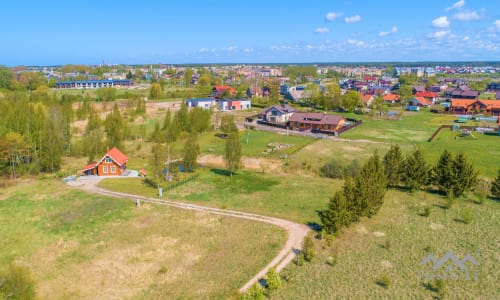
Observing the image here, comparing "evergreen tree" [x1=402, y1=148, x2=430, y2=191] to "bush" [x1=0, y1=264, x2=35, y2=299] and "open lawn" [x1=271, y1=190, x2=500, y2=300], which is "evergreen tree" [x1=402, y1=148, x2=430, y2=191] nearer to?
"open lawn" [x1=271, y1=190, x2=500, y2=300]

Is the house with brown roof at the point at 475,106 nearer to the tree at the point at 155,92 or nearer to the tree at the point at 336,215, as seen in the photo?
the tree at the point at 336,215

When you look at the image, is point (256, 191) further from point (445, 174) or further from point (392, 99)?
point (392, 99)

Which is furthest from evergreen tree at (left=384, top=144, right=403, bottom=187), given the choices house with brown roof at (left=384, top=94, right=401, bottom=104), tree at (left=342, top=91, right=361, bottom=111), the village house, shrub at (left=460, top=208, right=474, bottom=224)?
house with brown roof at (left=384, top=94, right=401, bottom=104)

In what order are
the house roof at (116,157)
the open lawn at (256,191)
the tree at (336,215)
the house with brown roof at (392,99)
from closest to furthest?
the tree at (336,215) → the open lawn at (256,191) → the house roof at (116,157) → the house with brown roof at (392,99)

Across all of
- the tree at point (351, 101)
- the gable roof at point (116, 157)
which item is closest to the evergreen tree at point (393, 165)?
→ the gable roof at point (116, 157)

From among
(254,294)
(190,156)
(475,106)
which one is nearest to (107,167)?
(190,156)

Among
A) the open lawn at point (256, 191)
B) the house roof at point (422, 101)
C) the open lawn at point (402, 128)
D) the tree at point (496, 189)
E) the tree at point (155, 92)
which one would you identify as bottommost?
the open lawn at point (256, 191)
